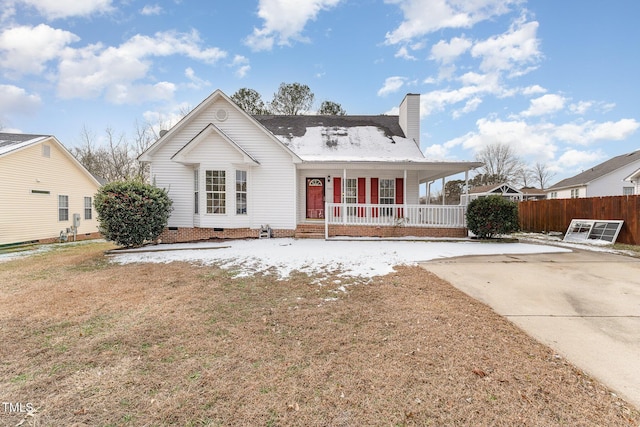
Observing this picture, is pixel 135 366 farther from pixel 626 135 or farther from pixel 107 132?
pixel 626 135

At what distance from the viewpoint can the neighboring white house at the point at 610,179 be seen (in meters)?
24.8

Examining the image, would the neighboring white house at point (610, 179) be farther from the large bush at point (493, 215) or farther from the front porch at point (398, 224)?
the front porch at point (398, 224)

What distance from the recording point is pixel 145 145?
2817 centimetres

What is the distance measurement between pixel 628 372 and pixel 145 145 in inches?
1334

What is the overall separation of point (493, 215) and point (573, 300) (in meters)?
7.06

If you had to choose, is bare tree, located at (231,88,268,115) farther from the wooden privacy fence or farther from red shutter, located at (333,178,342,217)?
the wooden privacy fence

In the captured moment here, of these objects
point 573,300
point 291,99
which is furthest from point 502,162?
point 573,300

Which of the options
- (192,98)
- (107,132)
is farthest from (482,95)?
(107,132)

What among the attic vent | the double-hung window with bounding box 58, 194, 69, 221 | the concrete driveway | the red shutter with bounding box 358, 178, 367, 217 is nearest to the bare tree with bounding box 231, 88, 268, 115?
the attic vent

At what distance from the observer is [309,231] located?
12.4 metres

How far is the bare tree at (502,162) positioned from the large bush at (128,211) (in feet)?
154

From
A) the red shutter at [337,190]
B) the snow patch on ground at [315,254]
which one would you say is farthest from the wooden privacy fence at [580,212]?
the red shutter at [337,190]

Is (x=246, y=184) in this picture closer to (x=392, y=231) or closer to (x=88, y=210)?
(x=392, y=231)

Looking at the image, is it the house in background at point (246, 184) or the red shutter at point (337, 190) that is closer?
the house in background at point (246, 184)
